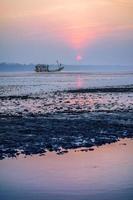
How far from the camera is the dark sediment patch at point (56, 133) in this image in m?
18.0

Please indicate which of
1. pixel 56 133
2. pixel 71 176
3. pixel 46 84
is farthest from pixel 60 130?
pixel 46 84

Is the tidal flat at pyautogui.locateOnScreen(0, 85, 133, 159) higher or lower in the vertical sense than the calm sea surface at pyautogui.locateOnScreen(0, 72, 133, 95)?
lower

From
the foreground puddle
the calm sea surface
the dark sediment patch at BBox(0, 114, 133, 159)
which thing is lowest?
the foreground puddle

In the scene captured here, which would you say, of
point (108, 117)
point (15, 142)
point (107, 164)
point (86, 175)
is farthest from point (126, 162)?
point (108, 117)

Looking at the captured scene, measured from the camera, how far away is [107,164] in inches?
591

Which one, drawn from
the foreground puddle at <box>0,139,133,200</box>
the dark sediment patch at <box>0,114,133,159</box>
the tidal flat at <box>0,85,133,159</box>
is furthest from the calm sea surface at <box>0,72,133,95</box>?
the foreground puddle at <box>0,139,133,200</box>

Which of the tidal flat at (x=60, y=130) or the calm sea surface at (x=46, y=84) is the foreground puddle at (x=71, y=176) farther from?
the calm sea surface at (x=46, y=84)

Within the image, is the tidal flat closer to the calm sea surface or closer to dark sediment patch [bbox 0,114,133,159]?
dark sediment patch [bbox 0,114,133,159]

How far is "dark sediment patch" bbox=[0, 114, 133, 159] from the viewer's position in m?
18.0

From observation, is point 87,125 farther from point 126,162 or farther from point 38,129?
point 126,162

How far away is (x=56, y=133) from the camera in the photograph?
22047mm

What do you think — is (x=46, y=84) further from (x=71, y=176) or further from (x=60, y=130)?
(x=71, y=176)

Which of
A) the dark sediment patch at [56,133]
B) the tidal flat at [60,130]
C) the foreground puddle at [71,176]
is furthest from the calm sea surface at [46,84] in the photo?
the foreground puddle at [71,176]

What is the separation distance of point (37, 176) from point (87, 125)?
11.6 m
